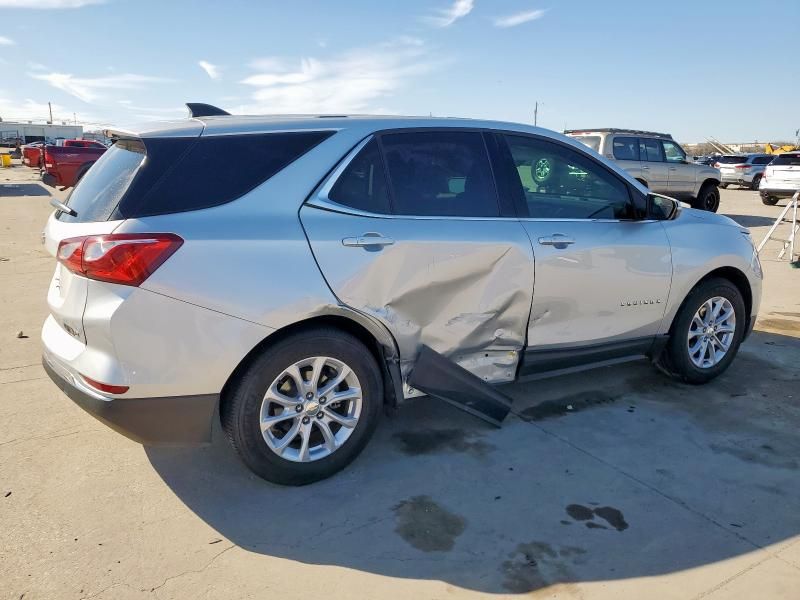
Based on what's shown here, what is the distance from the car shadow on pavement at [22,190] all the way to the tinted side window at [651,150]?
1924 cm

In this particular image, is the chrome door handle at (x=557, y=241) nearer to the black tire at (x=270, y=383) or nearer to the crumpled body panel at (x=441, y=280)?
the crumpled body panel at (x=441, y=280)

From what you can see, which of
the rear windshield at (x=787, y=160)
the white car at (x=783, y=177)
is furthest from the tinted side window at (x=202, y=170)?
the rear windshield at (x=787, y=160)

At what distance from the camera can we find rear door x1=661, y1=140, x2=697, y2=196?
49.4 ft

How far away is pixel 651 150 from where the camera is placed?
14.7m

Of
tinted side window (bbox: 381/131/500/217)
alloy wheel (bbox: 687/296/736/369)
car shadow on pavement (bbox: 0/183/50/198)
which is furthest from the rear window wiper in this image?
car shadow on pavement (bbox: 0/183/50/198)

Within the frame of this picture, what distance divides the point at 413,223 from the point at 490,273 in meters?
0.55

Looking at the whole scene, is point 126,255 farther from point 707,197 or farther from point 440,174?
point 707,197

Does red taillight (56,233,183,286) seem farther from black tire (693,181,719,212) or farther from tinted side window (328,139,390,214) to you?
black tire (693,181,719,212)

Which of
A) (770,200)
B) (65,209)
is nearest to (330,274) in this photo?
(65,209)

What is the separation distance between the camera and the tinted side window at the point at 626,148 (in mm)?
14070

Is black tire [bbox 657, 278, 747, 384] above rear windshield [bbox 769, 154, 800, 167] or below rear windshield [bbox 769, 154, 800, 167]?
below

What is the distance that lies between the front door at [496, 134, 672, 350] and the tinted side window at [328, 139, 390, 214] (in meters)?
0.91

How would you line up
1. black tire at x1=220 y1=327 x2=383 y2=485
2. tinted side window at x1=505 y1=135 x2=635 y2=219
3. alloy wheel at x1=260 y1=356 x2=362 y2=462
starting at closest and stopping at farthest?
black tire at x1=220 y1=327 x2=383 y2=485 < alloy wheel at x1=260 y1=356 x2=362 y2=462 < tinted side window at x1=505 y1=135 x2=635 y2=219

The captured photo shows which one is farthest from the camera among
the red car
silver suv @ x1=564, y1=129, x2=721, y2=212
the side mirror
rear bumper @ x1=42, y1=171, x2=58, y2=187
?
the red car
